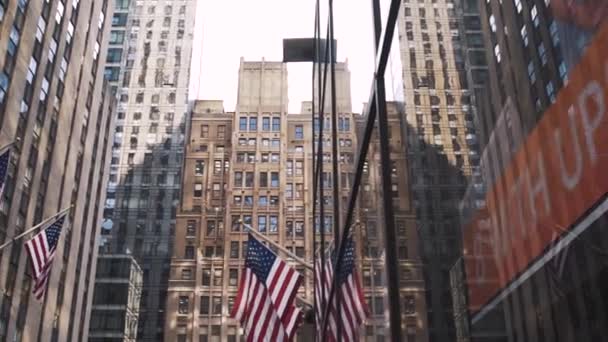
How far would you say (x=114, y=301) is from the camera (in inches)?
2965

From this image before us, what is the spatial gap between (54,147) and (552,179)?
139ft

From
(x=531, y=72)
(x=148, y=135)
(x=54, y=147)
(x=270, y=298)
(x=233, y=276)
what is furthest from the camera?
(x=148, y=135)

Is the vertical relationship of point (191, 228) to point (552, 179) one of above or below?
above

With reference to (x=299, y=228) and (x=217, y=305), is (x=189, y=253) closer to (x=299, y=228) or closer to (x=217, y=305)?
(x=217, y=305)

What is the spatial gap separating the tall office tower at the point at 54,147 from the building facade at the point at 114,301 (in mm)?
24345

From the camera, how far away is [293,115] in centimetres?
9100

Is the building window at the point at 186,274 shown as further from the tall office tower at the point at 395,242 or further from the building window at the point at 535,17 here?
the building window at the point at 535,17

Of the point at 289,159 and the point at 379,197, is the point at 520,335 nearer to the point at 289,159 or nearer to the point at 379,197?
the point at 379,197

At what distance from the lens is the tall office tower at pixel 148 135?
83.0 m

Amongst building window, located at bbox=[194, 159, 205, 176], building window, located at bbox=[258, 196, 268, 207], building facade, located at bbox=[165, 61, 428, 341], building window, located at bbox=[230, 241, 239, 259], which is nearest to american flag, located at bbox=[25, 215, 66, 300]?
building facade, located at bbox=[165, 61, 428, 341]

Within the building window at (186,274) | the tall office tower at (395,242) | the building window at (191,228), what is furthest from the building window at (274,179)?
the tall office tower at (395,242)

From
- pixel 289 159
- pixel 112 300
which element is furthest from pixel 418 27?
pixel 289 159

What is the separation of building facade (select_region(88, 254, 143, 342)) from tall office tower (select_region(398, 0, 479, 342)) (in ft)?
251

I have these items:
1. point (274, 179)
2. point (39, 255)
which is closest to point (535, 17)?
point (39, 255)
